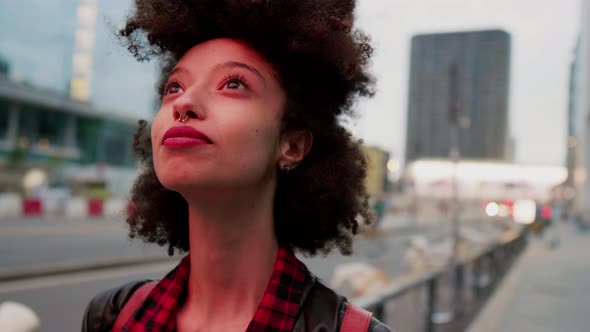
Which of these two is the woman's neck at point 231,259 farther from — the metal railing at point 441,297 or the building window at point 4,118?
the building window at point 4,118

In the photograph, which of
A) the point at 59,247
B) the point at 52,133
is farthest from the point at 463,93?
the point at 52,133

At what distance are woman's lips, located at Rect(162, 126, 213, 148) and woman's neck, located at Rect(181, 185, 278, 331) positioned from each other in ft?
0.61

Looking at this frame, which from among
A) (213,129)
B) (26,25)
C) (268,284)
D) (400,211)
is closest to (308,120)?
(213,129)

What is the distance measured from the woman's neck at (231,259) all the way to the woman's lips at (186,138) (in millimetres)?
186

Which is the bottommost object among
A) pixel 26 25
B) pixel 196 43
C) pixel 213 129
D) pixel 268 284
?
pixel 268 284

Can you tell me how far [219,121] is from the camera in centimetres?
132

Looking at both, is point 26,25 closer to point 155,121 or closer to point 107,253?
point 107,253

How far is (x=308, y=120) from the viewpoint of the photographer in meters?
1.52

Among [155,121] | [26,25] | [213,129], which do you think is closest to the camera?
[213,129]

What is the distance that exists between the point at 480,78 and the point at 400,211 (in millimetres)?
30059

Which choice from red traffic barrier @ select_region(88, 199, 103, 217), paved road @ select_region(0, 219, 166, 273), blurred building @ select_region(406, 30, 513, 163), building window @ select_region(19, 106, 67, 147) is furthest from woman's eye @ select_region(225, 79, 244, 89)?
building window @ select_region(19, 106, 67, 147)

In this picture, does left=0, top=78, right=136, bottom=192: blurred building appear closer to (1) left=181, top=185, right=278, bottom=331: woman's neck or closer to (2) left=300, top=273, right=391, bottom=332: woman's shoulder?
A: (1) left=181, top=185, right=278, bottom=331: woman's neck

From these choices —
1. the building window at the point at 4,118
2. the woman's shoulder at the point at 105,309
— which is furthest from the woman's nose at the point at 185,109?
the building window at the point at 4,118

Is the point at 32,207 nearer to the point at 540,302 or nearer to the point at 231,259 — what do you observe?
the point at 540,302
